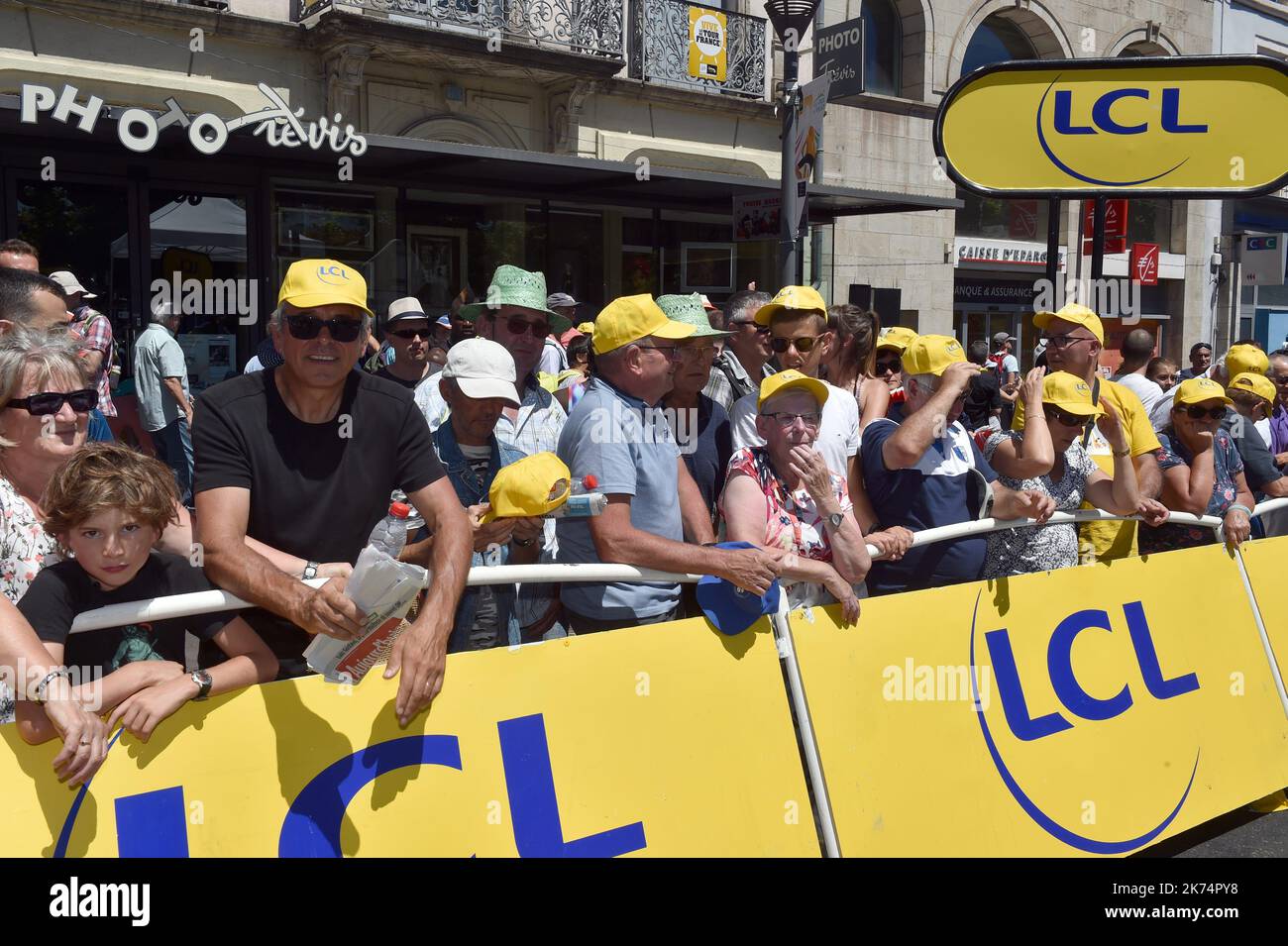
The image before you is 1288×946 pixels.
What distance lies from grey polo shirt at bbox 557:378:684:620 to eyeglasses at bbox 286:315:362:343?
804 millimetres

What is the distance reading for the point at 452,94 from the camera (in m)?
15.2

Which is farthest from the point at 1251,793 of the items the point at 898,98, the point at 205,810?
the point at 898,98

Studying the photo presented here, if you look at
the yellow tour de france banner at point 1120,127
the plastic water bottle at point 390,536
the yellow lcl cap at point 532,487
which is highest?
the yellow tour de france banner at point 1120,127

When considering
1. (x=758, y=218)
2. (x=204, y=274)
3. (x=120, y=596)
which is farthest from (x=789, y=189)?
(x=204, y=274)

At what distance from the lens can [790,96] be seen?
8.47 m

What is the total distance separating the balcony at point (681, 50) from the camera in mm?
16688

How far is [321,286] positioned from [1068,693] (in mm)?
2850

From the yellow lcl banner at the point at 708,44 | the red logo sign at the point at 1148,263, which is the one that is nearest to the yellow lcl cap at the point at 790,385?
the yellow lcl banner at the point at 708,44

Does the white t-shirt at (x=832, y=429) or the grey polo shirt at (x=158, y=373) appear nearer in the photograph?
the white t-shirt at (x=832, y=429)

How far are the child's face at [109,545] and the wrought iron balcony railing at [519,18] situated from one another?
1272 centimetres

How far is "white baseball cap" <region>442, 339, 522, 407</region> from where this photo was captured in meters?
3.82

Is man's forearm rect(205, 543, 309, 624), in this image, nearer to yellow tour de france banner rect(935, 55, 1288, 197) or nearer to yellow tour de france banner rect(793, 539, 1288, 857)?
yellow tour de france banner rect(793, 539, 1288, 857)

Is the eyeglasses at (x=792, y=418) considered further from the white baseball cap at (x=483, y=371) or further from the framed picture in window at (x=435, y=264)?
the framed picture in window at (x=435, y=264)

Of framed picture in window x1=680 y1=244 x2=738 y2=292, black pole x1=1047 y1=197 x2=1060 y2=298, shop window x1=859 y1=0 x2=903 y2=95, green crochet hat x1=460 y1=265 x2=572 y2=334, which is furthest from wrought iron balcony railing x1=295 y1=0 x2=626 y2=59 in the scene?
black pole x1=1047 y1=197 x2=1060 y2=298
